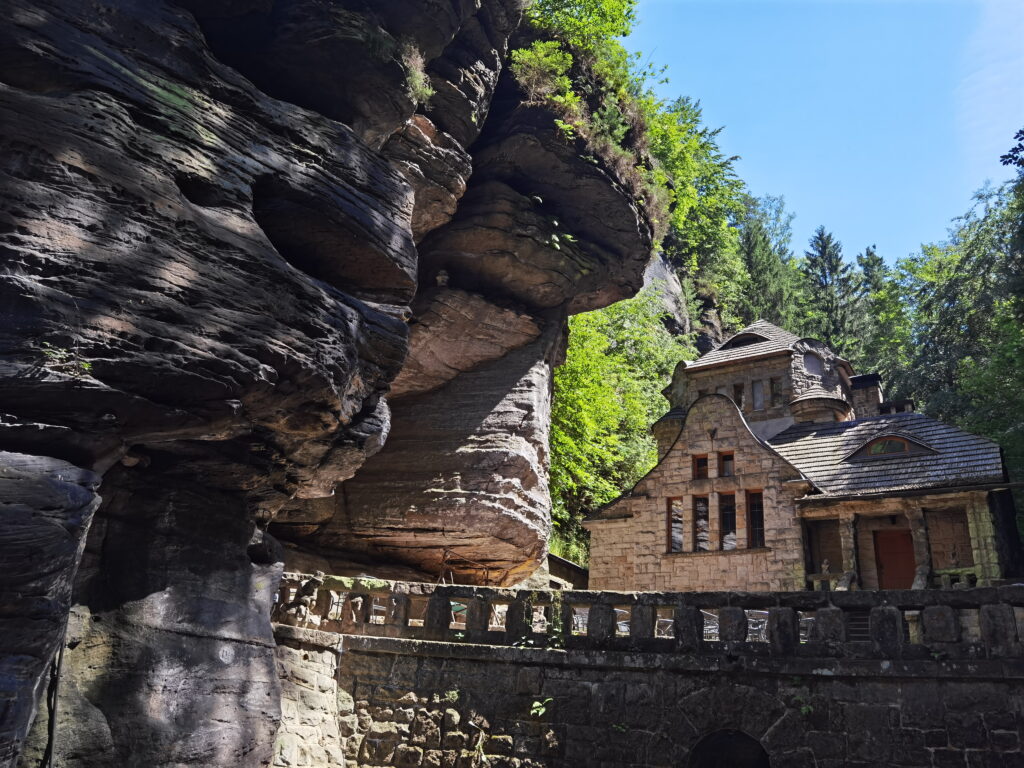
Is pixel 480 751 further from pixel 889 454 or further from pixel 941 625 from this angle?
pixel 889 454

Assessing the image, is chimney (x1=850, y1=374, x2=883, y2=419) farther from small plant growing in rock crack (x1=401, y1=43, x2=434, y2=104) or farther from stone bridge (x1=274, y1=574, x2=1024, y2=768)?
small plant growing in rock crack (x1=401, y1=43, x2=434, y2=104)

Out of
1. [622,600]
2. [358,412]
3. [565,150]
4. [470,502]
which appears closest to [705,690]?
[622,600]

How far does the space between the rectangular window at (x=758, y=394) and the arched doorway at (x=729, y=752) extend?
848 inches

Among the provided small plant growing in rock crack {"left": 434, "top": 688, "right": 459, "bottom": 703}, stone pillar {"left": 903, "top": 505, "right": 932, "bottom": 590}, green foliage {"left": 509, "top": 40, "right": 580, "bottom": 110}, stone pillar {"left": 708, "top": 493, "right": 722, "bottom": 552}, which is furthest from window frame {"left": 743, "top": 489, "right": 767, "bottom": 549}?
small plant growing in rock crack {"left": 434, "top": 688, "right": 459, "bottom": 703}

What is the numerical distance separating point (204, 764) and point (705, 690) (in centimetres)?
567

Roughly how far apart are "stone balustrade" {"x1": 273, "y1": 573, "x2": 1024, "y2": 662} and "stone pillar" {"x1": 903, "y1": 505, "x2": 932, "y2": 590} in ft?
23.0

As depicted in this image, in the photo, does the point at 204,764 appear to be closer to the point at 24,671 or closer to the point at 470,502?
the point at 24,671

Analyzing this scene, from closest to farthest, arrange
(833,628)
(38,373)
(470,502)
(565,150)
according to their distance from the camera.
Answer: (38,373) < (833,628) < (470,502) < (565,150)

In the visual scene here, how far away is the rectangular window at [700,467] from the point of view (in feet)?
71.6

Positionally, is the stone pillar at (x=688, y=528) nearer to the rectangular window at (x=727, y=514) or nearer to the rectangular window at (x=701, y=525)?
the rectangular window at (x=701, y=525)

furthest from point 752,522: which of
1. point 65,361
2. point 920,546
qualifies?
point 65,361

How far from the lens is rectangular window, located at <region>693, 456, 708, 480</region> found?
71.6 feet

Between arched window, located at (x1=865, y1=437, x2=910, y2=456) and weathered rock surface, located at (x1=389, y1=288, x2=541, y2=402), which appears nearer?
weathered rock surface, located at (x1=389, y1=288, x2=541, y2=402)

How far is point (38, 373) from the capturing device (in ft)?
22.3
